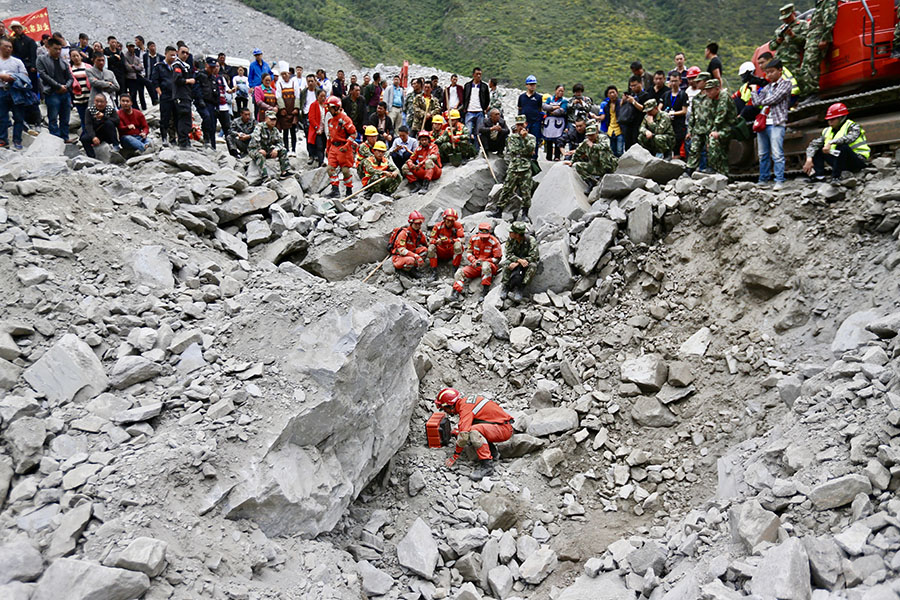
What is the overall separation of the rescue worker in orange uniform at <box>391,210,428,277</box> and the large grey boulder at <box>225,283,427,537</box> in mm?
4428

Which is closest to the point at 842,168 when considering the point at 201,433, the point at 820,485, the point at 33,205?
the point at 820,485

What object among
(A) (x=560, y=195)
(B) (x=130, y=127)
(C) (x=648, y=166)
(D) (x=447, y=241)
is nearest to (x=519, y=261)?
(D) (x=447, y=241)

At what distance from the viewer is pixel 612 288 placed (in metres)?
10.6

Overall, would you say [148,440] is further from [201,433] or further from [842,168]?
[842,168]

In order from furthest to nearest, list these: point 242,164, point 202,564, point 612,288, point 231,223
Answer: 1. point 242,164
2. point 231,223
3. point 612,288
4. point 202,564

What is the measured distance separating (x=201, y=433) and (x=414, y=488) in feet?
10.6

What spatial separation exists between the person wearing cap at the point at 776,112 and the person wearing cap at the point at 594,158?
327 cm

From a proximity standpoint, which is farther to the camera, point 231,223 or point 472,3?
point 472,3

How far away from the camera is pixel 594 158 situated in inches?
502

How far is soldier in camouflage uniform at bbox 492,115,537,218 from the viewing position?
12938mm

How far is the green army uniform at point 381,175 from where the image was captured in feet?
48.3

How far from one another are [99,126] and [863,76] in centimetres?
1418

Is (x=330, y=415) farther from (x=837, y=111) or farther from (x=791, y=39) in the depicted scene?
(x=791, y=39)

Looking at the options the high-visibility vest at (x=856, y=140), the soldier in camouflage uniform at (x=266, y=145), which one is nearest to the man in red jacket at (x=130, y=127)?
the soldier in camouflage uniform at (x=266, y=145)
